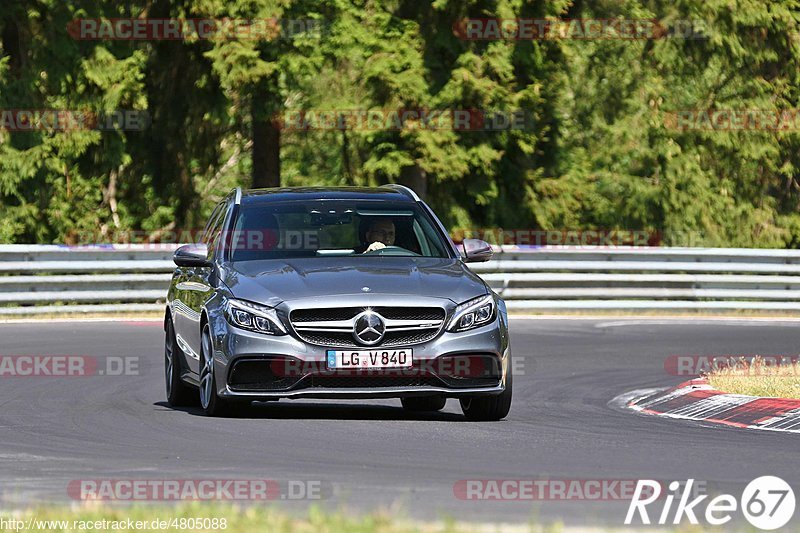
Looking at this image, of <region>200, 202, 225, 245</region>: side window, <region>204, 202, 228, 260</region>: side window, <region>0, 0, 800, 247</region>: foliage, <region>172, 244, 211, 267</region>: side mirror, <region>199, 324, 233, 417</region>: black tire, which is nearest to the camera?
<region>199, 324, 233, 417</region>: black tire

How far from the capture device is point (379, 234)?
12633 mm

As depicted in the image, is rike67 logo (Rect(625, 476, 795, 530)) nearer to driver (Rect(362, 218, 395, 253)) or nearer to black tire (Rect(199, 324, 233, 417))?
black tire (Rect(199, 324, 233, 417))

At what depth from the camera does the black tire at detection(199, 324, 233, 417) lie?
38.2 feet

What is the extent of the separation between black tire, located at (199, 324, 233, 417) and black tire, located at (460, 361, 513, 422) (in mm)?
1667

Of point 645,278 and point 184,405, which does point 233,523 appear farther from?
point 645,278

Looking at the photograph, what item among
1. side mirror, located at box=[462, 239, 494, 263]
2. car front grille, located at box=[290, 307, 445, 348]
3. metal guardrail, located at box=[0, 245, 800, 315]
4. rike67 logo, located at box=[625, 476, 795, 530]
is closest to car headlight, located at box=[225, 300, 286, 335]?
car front grille, located at box=[290, 307, 445, 348]

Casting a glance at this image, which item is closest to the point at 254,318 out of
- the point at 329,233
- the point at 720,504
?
the point at 329,233

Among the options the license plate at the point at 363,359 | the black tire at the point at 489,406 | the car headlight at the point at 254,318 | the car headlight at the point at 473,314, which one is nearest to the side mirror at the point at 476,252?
the car headlight at the point at 473,314

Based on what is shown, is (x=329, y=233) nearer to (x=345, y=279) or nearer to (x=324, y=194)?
(x=324, y=194)

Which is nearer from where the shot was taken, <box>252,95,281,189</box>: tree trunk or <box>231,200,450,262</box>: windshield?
<box>231,200,450,262</box>: windshield

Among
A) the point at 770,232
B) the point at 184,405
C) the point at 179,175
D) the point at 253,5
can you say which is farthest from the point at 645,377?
the point at 770,232

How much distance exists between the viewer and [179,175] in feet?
114

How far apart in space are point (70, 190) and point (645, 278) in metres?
14.1

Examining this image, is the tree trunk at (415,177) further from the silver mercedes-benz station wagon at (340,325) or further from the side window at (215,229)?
the silver mercedes-benz station wagon at (340,325)
